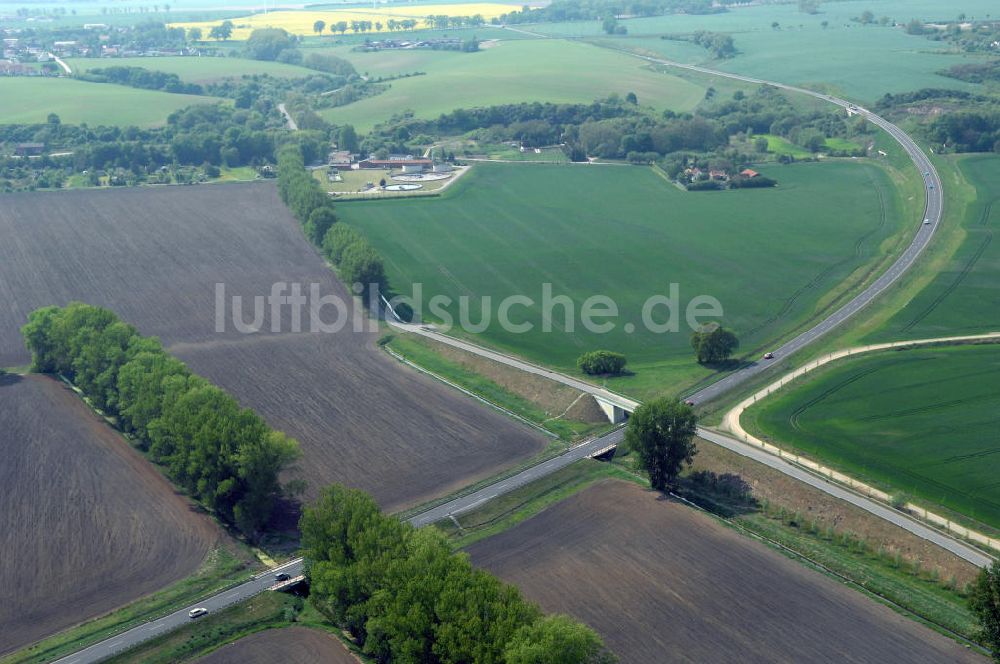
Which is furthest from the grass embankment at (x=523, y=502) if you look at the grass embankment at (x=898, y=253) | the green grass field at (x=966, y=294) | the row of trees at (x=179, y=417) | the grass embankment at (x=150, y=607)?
the green grass field at (x=966, y=294)

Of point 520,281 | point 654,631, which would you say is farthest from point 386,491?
point 520,281

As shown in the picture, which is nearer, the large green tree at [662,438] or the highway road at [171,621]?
the highway road at [171,621]

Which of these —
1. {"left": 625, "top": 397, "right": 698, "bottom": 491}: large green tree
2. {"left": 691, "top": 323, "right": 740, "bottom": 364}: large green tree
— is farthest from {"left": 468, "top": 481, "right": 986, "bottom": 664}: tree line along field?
{"left": 691, "top": 323, "right": 740, "bottom": 364}: large green tree

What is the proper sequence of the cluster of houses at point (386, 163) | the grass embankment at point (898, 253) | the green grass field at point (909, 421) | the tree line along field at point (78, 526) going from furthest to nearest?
the cluster of houses at point (386, 163) → the grass embankment at point (898, 253) → the green grass field at point (909, 421) → the tree line along field at point (78, 526)

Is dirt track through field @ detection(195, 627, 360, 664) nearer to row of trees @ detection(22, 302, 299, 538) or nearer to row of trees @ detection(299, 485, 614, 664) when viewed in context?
row of trees @ detection(299, 485, 614, 664)

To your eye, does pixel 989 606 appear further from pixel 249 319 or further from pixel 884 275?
pixel 249 319

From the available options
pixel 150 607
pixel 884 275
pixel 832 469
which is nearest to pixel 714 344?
pixel 832 469

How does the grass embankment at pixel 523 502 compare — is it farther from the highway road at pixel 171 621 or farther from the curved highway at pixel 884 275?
the curved highway at pixel 884 275
